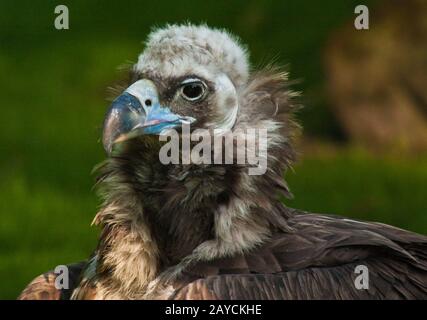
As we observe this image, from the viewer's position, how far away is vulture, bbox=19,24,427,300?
6820mm

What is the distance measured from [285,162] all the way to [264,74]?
1.62 ft

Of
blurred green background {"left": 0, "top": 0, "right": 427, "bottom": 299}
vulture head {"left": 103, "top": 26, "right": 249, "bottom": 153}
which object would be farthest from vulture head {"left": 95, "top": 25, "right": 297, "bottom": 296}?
blurred green background {"left": 0, "top": 0, "right": 427, "bottom": 299}

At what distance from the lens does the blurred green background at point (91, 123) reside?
483 inches

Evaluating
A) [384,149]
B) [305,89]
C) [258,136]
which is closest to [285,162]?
[258,136]

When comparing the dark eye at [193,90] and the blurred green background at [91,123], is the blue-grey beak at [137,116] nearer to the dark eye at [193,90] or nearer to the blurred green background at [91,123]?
the dark eye at [193,90]

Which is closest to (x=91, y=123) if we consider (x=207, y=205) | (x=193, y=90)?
(x=193, y=90)

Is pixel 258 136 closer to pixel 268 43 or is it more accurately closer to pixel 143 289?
pixel 143 289

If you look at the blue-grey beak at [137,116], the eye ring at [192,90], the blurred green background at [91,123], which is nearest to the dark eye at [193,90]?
the eye ring at [192,90]

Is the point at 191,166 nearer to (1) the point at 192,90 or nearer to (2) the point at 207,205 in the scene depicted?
(2) the point at 207,205

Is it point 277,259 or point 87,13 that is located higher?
point 87,13

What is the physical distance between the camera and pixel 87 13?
17969mm

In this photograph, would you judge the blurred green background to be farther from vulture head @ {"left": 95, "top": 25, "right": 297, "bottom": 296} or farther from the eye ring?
the eye ring

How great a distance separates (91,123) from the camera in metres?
15.3
